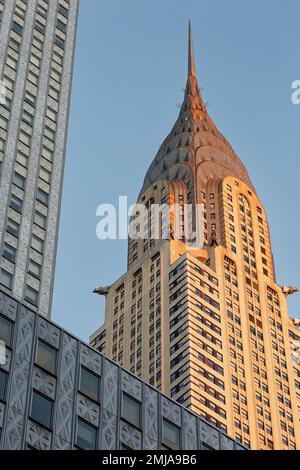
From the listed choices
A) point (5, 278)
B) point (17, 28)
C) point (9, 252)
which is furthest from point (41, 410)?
point (17, 28)

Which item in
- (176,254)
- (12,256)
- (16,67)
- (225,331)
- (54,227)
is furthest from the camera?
(176,254)

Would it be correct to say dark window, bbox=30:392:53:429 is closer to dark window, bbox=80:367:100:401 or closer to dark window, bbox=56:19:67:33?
dark window, bbox=80:367:100:401

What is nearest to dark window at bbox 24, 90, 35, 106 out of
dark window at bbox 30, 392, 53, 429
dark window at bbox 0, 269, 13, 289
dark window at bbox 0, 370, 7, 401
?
dark window at bbox 0, 269, 13, 289

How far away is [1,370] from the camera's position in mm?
59562

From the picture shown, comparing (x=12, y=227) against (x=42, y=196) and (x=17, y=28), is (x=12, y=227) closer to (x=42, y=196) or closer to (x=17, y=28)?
(x=42, y=196)

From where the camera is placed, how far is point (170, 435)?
6562 centimetres

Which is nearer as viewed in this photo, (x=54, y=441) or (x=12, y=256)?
(x=54, y=441)

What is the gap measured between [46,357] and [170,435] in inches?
361

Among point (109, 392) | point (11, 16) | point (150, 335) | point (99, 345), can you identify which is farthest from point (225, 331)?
point (109, 392)

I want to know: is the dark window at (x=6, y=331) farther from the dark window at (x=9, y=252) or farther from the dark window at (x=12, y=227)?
the dark window at (x=12, y=227)

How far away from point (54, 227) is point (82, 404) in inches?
1823

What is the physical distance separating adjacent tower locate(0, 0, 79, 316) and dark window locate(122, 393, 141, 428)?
109 feet

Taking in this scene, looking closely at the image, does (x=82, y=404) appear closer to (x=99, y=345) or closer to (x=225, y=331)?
(x=225, y=331)

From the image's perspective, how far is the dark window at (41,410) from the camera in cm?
5941
